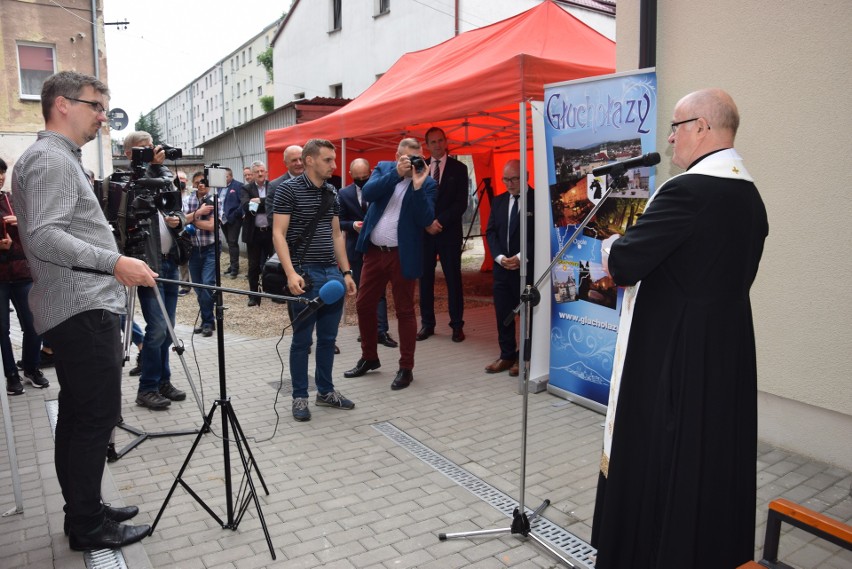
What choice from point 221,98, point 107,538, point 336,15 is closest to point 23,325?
point 107,538

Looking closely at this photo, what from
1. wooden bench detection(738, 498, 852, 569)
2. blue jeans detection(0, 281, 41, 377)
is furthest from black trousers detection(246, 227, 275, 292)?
wooden bench detection(738, 498, 852, 569)

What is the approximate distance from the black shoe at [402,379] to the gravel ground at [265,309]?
2533mm

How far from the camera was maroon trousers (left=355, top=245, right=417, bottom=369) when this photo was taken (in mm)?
5688

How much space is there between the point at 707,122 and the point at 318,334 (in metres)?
3.29

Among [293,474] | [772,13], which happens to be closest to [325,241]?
[293,474]

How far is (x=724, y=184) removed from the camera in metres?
2.28

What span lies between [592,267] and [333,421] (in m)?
2.25

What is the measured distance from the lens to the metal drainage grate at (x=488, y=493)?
3141mm

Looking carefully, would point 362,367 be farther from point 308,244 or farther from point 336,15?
point 336,15

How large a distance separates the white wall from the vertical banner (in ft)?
1.80

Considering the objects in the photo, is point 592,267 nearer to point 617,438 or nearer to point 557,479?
point 557,479

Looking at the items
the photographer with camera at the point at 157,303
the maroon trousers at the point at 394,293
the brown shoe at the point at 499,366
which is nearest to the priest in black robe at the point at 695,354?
the photographer with camera at the point at 157,303

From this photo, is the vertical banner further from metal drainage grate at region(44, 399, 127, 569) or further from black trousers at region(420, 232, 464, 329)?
metal drainage grate at region(44, 399, 127, 569)

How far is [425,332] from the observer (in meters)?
7.57
